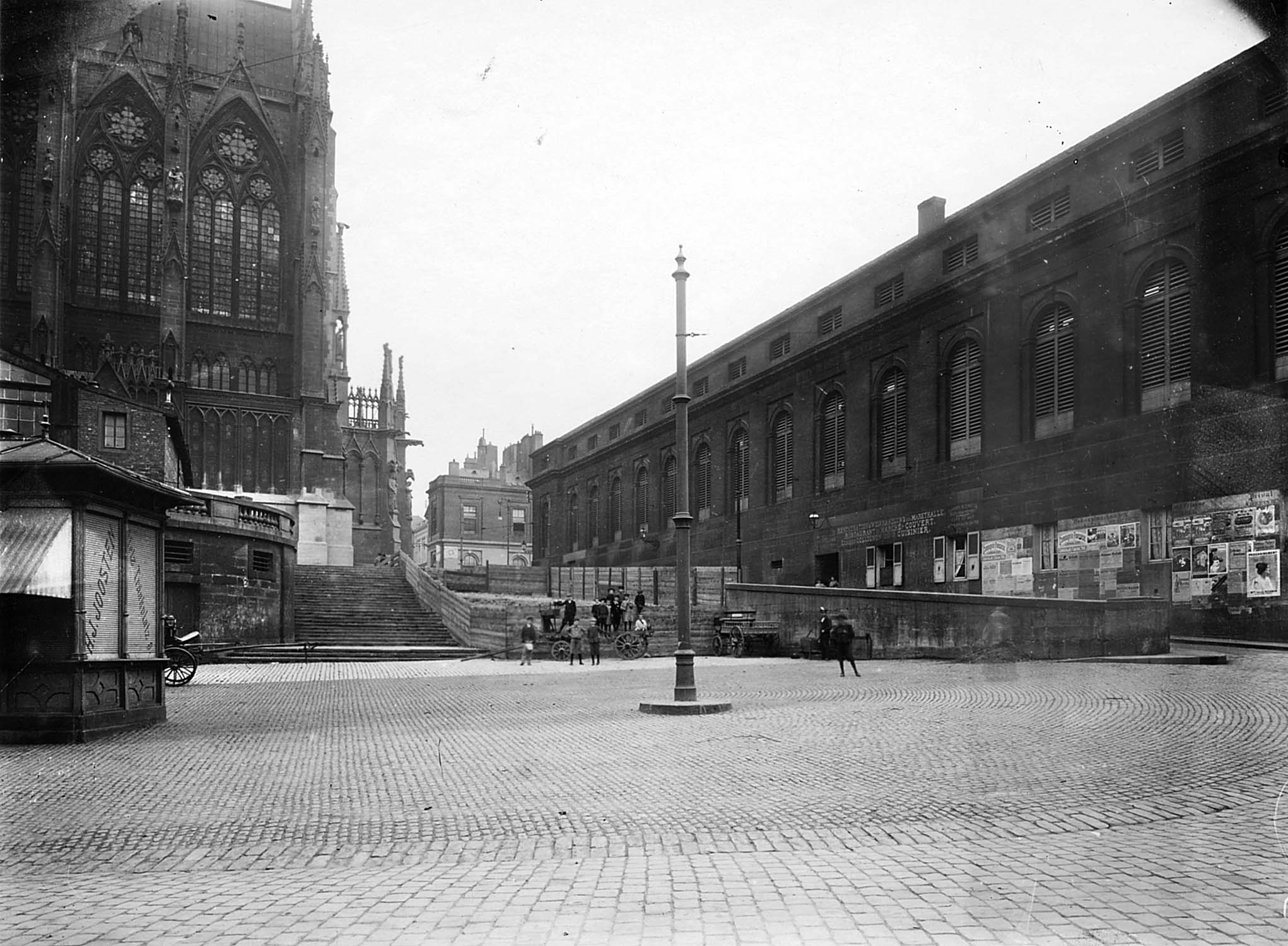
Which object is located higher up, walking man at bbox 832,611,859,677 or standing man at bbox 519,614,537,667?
walking man at bbox 832,611,859,677

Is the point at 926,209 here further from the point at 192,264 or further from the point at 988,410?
the point at 192,264

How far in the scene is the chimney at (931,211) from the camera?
146 feet

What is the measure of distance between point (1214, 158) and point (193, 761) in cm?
2637

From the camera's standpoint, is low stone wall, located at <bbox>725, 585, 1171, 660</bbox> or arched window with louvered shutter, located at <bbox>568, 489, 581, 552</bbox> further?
arched window with louvered shutter, located at <bbox>568, 489, 581, 552</bbox>

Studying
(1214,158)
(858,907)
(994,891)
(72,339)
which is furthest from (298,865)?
(72,339)

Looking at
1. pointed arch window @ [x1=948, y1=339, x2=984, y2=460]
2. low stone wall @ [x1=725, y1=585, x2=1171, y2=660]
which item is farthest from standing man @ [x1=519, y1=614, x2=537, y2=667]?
pointed arch window @ [x1=948, y1=339, x2=984, y2=460]

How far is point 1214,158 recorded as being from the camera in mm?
26594

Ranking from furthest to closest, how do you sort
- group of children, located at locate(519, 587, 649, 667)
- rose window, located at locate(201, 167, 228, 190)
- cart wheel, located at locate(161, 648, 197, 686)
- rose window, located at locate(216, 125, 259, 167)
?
rose window, located at locate(216, 125, 259, 167)
rose window, located at locate(201, 167, 228, 190)
group of children, located at locate(519, 587, 649, 667)
cart wheel, located at locate(161, 648, 197, 686)

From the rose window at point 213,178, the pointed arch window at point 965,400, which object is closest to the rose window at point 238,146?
the rose window at point 213,178

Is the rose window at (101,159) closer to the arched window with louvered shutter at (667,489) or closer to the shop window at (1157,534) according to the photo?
the arched window with louvered shutter at (667,489)

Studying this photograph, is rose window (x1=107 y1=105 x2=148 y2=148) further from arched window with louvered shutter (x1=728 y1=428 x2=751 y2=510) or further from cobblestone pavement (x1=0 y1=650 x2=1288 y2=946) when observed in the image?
cobblestone pavement (x1=0 y1=650 x2=1288 y2=946)

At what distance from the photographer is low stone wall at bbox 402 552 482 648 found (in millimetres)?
32844

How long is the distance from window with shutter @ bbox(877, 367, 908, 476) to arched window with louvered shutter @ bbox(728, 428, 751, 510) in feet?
38.4

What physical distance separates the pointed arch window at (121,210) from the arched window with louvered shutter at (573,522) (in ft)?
103
